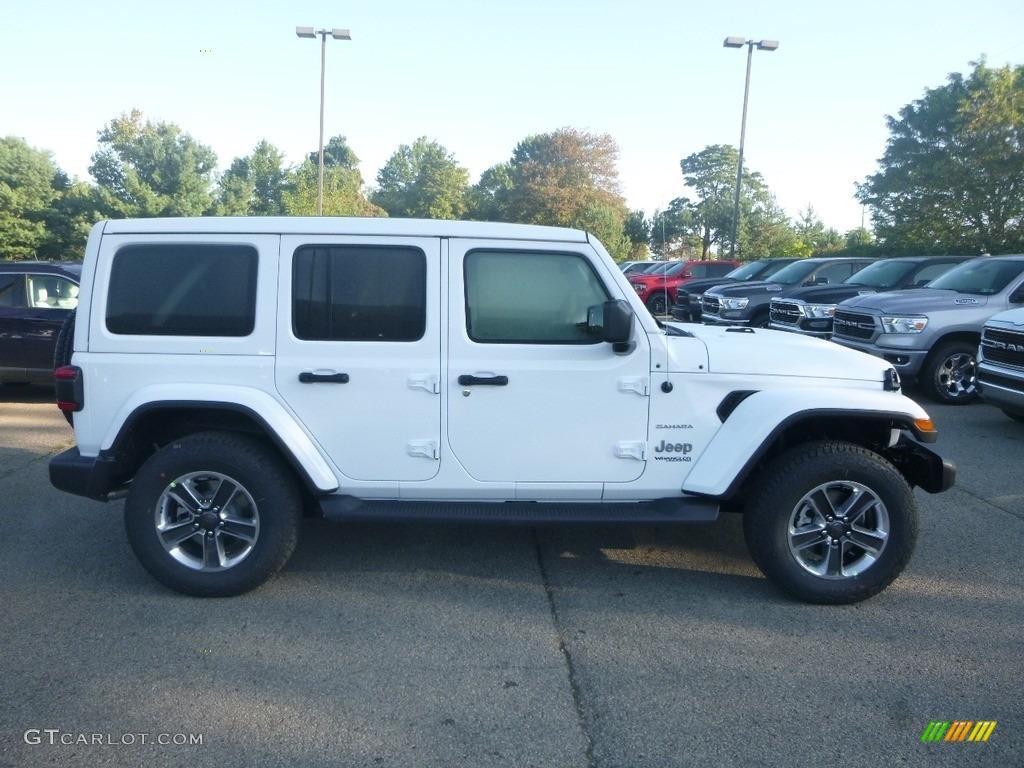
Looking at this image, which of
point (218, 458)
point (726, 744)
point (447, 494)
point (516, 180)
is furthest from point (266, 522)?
point (516, 180)

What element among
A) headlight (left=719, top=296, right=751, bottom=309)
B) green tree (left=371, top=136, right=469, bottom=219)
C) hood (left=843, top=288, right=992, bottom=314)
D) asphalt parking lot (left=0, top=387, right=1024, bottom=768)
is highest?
green tree (left=371, top=136, right=469, bottom=219)

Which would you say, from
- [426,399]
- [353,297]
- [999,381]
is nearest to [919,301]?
[999,381]

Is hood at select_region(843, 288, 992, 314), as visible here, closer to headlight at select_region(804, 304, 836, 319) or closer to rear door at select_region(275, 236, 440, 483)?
headlight at select_region(804, 304, 836, 319)

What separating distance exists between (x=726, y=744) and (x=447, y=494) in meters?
1.85

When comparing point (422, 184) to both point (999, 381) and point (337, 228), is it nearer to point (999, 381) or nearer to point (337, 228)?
point (999, 381)

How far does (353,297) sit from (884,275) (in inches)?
456

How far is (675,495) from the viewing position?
179 inches

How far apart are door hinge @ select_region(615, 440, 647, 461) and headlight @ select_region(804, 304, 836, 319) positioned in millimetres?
9441

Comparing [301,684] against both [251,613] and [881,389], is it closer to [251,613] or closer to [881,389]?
[251,613]

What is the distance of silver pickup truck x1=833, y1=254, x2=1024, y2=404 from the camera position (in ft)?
33.4

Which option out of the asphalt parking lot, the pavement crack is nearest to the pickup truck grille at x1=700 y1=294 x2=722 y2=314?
the asphalt parking lot

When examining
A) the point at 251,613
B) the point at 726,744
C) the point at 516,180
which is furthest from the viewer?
the point at 516,180

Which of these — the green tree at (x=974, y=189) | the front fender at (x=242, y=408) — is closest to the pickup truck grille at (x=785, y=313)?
the front fender at (x=242, y=408)

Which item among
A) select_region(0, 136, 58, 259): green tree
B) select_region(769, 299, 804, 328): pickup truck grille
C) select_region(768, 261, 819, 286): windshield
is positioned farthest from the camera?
select_region(0, 136, 58, 259): green tree
